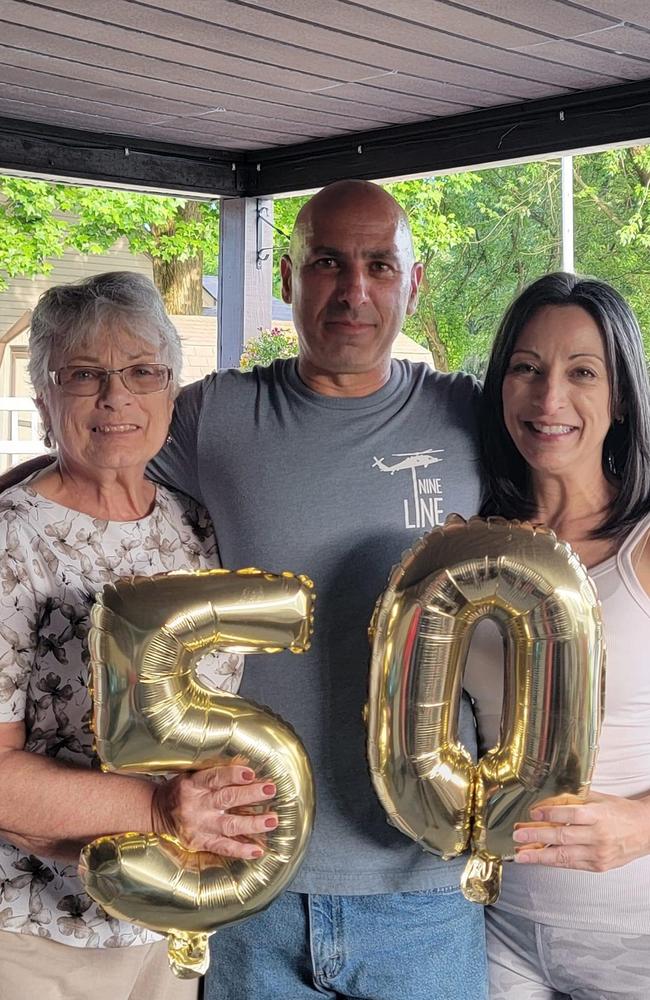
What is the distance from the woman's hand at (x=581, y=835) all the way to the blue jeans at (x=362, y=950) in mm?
266

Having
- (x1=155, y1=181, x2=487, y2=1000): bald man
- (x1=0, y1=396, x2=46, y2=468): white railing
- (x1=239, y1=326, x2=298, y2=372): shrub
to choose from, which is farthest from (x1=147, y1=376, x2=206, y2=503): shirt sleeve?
(x1=0, y1=396, x2=46, y2=468): white railing

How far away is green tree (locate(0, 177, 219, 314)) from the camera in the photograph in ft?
35.6

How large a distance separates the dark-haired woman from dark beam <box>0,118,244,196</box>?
349cm

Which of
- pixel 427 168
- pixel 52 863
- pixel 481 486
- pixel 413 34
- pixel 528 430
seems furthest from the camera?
pixel 427 168

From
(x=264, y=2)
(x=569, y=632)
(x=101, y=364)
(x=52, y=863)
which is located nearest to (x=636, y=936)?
(x=569, y=632)

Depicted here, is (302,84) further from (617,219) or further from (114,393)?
(617,219)

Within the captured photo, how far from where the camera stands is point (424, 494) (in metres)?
1.91

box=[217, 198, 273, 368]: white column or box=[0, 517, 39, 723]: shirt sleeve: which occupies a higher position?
box=[217, 198, 273, 368]: white column

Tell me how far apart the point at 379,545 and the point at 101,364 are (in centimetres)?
49

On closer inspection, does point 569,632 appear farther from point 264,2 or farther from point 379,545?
point 264,2

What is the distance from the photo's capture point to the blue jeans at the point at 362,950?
1844 millimetres

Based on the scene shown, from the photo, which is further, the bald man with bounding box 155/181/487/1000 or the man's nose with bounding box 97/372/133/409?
the bald man with bounding box 155/181/487/1000

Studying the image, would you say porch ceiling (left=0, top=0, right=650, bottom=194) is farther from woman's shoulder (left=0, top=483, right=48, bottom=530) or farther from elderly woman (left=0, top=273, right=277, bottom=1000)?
woman's shoulder (left=0, top=483, right=48, bottom=530)

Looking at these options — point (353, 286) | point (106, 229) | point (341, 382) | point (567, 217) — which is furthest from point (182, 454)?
point (106, 229)
